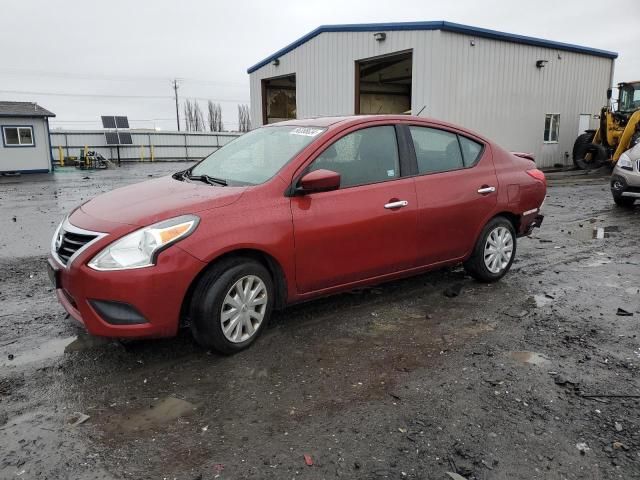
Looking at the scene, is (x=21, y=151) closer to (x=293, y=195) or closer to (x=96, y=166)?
(x=96, y=166)

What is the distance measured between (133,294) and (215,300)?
1.72ft

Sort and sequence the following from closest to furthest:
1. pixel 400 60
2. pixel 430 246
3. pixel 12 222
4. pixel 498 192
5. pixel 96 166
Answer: pixel 430 246 → pixel 498 192 → pixel 12 222 → pixel 400 60 → pixel 96 166

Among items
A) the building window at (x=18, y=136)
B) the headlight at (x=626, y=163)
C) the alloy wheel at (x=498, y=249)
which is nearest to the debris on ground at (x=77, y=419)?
the alloy wheel at (x=498, y=249)

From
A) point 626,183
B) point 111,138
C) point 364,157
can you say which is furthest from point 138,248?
point 111,138

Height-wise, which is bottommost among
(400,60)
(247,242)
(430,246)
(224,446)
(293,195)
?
(224,446)

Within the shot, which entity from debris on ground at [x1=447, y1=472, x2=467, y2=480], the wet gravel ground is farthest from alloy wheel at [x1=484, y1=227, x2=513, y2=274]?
debris on ground at [x1=447, y1=472, x2=467, y2=480]

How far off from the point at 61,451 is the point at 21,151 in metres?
24.6

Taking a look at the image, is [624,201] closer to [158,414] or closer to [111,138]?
[158,414]

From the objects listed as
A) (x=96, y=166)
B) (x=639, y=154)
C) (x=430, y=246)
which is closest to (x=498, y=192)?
(x=430, y=246)

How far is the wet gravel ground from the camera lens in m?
2.58

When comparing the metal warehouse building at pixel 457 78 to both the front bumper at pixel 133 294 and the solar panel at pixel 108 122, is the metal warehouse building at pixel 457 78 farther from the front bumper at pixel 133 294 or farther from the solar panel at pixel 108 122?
the solar panel at pixel 108 122

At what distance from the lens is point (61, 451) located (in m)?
2.64

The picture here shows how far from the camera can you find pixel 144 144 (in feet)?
121

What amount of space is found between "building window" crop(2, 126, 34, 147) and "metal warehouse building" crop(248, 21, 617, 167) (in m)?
10.3
